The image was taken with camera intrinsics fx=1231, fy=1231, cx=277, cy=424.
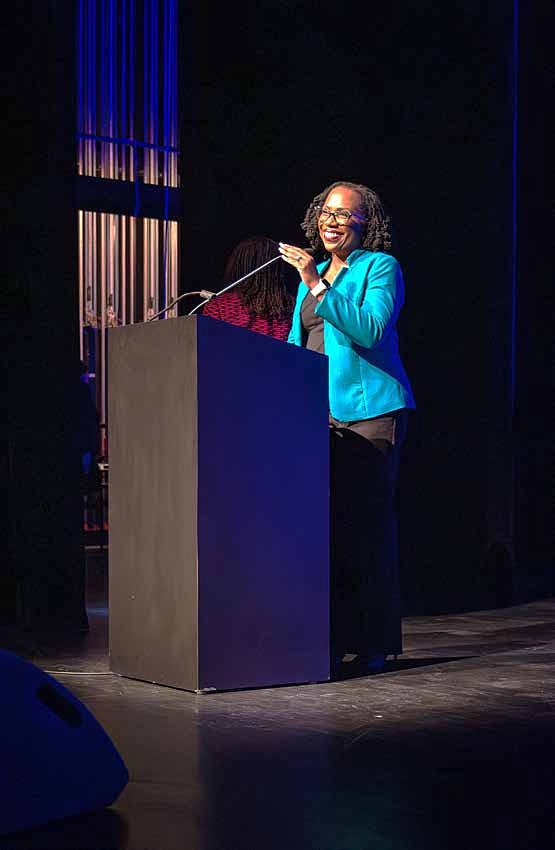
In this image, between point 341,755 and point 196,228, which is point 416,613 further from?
point 341,755

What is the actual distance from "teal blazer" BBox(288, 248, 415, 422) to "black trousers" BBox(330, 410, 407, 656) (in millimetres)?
81

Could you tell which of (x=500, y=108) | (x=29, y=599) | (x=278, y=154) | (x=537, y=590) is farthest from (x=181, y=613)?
(x=500, y=108)

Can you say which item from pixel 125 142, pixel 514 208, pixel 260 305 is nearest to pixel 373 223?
pixel 260 305

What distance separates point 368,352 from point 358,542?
1.83 feet

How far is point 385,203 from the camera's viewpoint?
561cm

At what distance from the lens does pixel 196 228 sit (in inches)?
207

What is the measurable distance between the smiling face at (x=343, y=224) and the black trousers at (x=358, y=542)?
0.54m

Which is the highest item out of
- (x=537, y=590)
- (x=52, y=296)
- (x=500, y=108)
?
(x=500, y=108)

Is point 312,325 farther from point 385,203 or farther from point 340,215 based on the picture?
point 385,203

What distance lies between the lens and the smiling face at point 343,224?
12.1 feet

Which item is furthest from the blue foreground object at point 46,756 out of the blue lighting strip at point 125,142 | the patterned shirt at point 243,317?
the blue lighting strip at point 125,142

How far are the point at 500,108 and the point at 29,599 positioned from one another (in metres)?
3.27

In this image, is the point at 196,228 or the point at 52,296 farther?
the point at 196,228

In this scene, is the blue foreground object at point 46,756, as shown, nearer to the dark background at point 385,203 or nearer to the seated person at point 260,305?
the seated person at point 260,305
